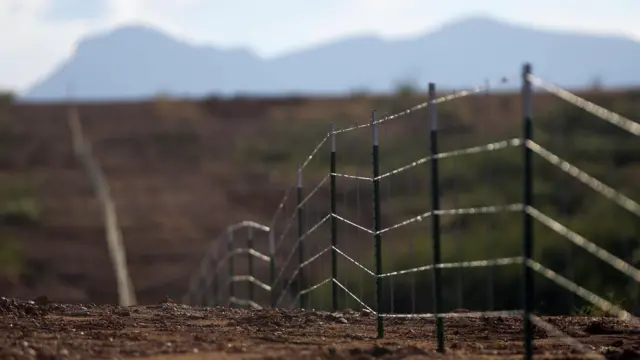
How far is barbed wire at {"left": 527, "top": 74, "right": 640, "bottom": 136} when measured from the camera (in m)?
6.76

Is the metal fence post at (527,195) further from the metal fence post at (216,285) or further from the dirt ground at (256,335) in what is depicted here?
the metal fence post at (216,285)

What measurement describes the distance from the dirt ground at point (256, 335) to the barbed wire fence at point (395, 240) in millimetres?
300

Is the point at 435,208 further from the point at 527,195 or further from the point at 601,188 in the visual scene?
the point at 601,188

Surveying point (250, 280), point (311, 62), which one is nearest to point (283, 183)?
point (250, 280)

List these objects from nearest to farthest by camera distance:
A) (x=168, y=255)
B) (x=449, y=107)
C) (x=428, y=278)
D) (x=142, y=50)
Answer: (x=428, y=278)
(x=168, y=255)
(x=449, y=107)
(x=142, y=50)

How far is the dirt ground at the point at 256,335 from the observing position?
29.0ft

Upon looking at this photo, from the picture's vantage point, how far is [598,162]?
3194 cm

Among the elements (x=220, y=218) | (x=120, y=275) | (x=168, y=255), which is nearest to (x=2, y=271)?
(x=120, y=275)

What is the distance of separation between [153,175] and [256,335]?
41763mm

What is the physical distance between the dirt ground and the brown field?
18.3 m

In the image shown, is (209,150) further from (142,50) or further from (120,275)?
(142,50)

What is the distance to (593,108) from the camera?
281 inches

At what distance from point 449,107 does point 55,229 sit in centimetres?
2053

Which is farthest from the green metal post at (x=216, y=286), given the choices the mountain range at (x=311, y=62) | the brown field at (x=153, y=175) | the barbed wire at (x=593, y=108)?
the mountain range at (x=311, y=62)
